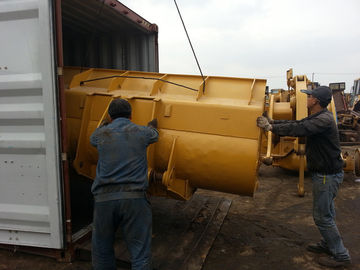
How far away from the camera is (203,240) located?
3555 mm

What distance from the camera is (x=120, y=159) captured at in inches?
93.7

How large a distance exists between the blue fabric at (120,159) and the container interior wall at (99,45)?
1.85 meters

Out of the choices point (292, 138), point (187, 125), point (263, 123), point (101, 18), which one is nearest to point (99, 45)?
point (101, 18)

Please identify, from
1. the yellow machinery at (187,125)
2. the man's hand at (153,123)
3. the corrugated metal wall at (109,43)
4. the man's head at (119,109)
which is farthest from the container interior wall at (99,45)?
the man's head at (119,109)

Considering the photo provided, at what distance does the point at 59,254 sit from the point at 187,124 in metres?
1.94

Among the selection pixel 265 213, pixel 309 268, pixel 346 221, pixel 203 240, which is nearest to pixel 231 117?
pixel 203 240

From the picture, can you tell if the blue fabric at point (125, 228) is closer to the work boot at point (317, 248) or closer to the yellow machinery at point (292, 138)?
A: the work boot at point (317, 248)

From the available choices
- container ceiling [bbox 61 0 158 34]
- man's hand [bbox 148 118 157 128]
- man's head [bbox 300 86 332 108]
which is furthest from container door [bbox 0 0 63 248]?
man's head [bbox 300 86 332 108]

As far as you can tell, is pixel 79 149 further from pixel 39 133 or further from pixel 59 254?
pixel 59 254

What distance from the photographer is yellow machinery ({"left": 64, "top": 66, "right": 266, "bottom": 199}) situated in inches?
116

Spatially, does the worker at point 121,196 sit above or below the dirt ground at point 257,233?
above

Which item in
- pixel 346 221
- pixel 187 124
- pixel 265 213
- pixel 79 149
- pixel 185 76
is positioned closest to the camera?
pixel 187 124

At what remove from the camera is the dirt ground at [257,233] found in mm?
3131

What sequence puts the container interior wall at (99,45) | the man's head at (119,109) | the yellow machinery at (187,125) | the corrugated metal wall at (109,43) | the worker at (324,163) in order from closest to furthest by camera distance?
1. the man's head at (119,109)
2. the yellow machinery at (187,125)
3. the worker at (324,163)
4. the container interior wall at (99,45)
5. the corrugated metal wall at (109,43)
